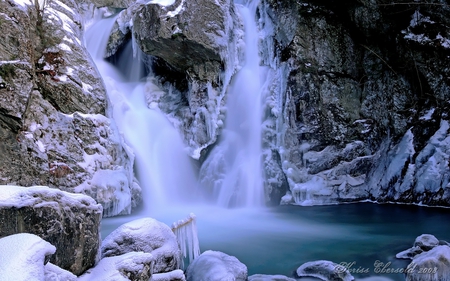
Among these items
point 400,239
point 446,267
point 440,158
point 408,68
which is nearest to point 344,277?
point 446,267

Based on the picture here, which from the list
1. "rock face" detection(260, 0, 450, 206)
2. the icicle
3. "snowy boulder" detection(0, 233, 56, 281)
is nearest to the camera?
"snowy boulder" detection(0, 233, 56, 281)

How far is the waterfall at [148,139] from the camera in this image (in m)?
10.2

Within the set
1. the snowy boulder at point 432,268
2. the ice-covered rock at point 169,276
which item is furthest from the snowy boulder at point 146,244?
the snowy boulder at point 432,268

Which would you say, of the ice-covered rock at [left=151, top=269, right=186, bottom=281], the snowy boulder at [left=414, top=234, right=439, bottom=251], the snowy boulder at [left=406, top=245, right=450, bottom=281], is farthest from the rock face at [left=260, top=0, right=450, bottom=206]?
the ice-covered rock at [left=151, top=269, right=186, bottom=281]

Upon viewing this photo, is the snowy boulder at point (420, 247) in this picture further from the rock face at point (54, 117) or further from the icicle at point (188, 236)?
the rock face at point (54, 117)

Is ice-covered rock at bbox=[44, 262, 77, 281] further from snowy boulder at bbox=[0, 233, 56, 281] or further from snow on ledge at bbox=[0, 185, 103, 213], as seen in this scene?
snow on ledge at bbox=[0, 185, 103, 213]

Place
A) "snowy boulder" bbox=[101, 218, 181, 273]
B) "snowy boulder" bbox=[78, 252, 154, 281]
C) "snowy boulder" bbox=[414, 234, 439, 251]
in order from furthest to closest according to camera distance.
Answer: "snowy boulder" bbox=[414, 234, 439, 251], "snowy boulder" bbox=[101, 218, 181, 273], "snowy boulder" bbox=[78, 252, 154, 281]

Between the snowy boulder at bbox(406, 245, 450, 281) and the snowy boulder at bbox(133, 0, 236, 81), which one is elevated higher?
the snowy boulder at bbox(133, 0, 236, 81)

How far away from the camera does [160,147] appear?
36.5 ft

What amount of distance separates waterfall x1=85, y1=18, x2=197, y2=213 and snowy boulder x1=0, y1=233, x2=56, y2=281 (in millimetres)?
7002

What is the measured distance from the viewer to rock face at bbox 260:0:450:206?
10.1 metres

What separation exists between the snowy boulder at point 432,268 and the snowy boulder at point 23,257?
4.14 meters

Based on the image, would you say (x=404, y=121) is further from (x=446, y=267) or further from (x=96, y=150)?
(x=96, y=150)

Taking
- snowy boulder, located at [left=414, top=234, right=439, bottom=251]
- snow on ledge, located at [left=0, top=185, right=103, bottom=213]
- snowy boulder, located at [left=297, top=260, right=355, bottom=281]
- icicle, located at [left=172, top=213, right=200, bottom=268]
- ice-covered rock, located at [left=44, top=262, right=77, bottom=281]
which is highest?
snow on ledge, located at [left=0, top=185, right=103, bottom=213]
